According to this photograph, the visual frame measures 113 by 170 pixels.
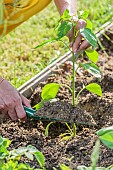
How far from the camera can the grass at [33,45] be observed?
13.6 ft

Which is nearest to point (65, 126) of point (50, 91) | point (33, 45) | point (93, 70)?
point (50, 91)

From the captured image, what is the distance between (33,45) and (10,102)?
157 cm

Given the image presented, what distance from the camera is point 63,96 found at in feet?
12.1

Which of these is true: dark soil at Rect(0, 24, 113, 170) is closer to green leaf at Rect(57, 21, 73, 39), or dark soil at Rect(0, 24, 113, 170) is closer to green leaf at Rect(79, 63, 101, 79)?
green leaf at Rect(79, 63, 101, 79)

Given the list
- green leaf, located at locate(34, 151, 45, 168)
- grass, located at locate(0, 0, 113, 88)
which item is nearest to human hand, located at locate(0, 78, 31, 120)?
green leaf, located at locate(34, 151, 45, 168)

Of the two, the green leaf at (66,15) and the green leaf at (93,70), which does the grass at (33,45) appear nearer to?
the green leaf at (93,70)

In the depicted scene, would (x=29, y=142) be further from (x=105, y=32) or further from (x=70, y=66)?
(x=105, y=32)

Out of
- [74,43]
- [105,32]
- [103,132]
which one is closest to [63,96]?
[74,43]

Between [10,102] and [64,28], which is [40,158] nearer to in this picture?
[10,102]

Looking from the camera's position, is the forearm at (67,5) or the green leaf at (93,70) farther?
the forearm at (67,5)

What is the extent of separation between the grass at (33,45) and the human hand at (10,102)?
816 millimetres

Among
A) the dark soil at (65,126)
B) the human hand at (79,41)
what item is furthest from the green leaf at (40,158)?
the human hand at (79,41)

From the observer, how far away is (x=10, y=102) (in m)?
2.99

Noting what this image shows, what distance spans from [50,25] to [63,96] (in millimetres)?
1346
